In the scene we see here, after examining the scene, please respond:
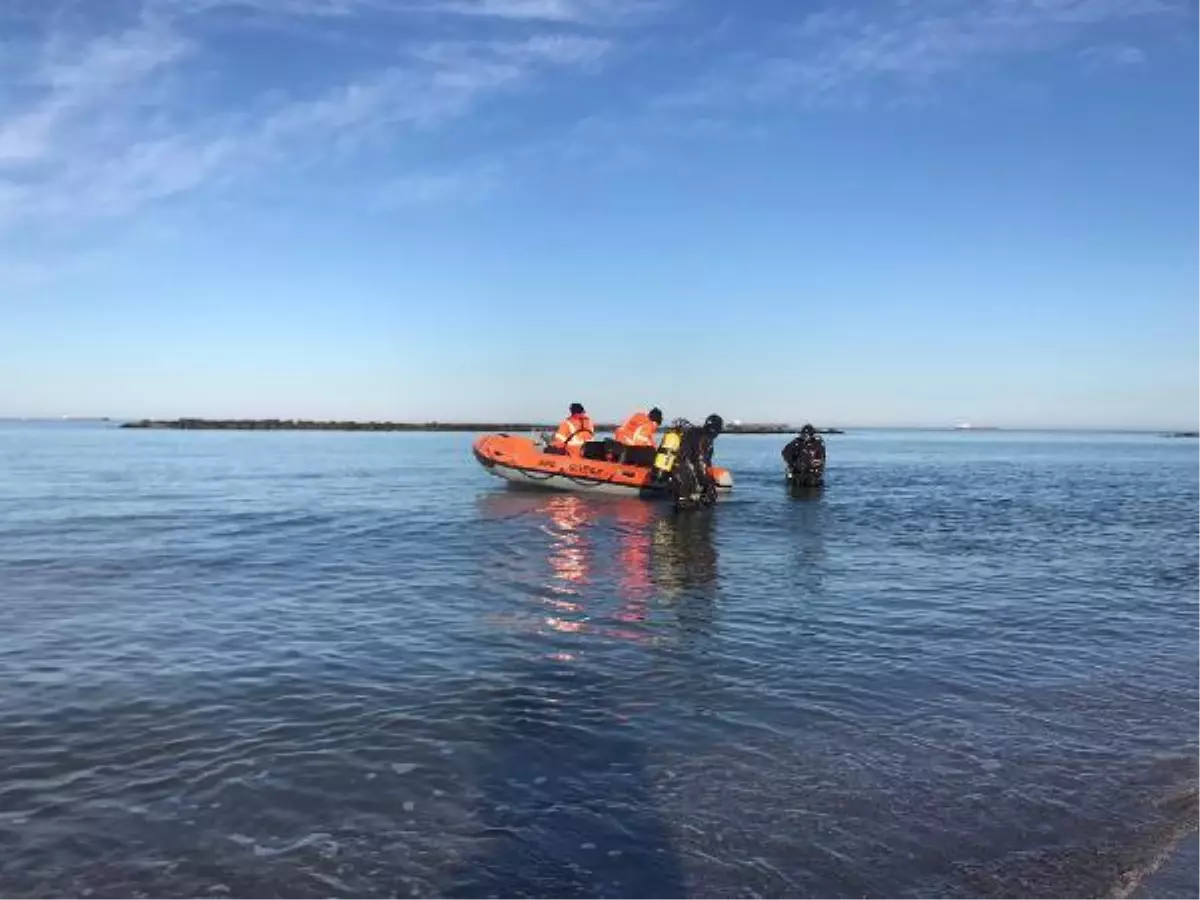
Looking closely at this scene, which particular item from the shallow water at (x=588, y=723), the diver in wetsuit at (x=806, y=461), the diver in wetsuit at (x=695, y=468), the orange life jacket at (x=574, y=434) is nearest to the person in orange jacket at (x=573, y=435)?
the orange life jacket at (x=574, y=434)

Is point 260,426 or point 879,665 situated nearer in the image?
point 879,665

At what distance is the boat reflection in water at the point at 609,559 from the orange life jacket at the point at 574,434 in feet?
5.86

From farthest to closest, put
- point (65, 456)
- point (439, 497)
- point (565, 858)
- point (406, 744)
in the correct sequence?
point (65, 456) < point (439, 497) < point (406, 744) < point (565, 858)

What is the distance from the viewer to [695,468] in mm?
22750

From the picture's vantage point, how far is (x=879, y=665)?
321 inches

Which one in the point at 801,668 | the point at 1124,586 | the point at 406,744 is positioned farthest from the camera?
the point at 1124,586

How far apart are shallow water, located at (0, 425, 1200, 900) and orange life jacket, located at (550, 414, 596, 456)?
11.1 meters

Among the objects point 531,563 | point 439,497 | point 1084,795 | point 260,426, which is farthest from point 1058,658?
point 260,426

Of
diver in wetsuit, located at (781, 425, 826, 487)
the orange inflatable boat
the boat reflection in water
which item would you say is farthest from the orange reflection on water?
diver in wetsuit, located at (781, 425, 826, 487)

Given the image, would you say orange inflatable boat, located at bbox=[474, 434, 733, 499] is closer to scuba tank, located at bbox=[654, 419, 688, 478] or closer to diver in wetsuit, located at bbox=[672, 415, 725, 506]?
scuba tank, located at bbox=[654, 419, 688, 478]

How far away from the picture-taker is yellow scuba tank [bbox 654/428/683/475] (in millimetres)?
23953

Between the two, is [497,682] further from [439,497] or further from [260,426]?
[260,426]

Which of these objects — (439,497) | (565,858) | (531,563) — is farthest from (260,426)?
(565,858)

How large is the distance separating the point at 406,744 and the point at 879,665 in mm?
4441
